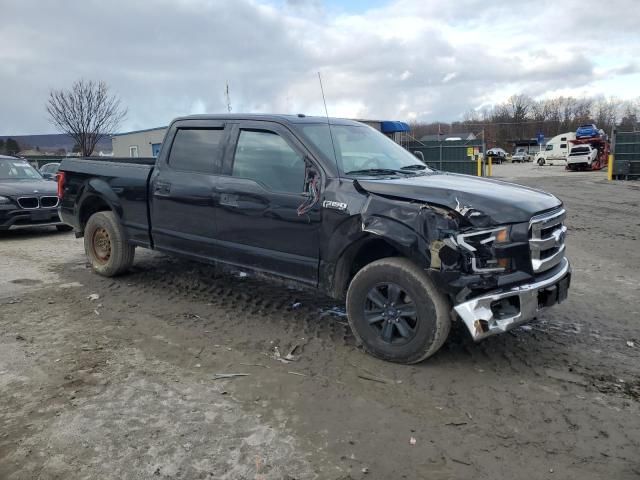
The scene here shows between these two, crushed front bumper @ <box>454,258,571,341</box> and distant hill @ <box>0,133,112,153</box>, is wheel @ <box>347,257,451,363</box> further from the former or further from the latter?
distant hill @ <box>0,133,112,153</box>

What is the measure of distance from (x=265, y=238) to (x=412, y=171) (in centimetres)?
149

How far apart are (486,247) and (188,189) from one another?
9.79 ft

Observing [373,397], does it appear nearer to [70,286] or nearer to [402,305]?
[402,305]

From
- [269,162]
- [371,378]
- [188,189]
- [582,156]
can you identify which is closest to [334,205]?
[269,162]

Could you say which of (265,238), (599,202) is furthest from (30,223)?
(599,202)

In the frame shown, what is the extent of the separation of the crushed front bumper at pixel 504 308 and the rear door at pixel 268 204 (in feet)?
4.44

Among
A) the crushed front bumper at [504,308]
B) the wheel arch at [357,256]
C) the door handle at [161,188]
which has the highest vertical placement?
the door handle at [161,188]

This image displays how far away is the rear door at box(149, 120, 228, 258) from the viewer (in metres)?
5.04

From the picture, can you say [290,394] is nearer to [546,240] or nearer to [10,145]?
[546,240]

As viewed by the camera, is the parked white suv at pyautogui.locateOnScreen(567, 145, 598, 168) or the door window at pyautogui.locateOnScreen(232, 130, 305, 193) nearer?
the door window at pyautogui.locateOnScreen(232, 130, 305, 193)

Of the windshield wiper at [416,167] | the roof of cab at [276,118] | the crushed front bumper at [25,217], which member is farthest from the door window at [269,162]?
the crushed front bumper at [25,217]

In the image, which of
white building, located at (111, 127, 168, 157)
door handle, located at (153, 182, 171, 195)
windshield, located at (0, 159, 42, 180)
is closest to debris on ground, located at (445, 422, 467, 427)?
door handle, located at (153, 182, 171, 195)

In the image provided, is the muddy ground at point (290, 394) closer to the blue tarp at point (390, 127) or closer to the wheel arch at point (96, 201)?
the wheel arch at point (96, 201)

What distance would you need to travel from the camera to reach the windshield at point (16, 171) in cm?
1048
